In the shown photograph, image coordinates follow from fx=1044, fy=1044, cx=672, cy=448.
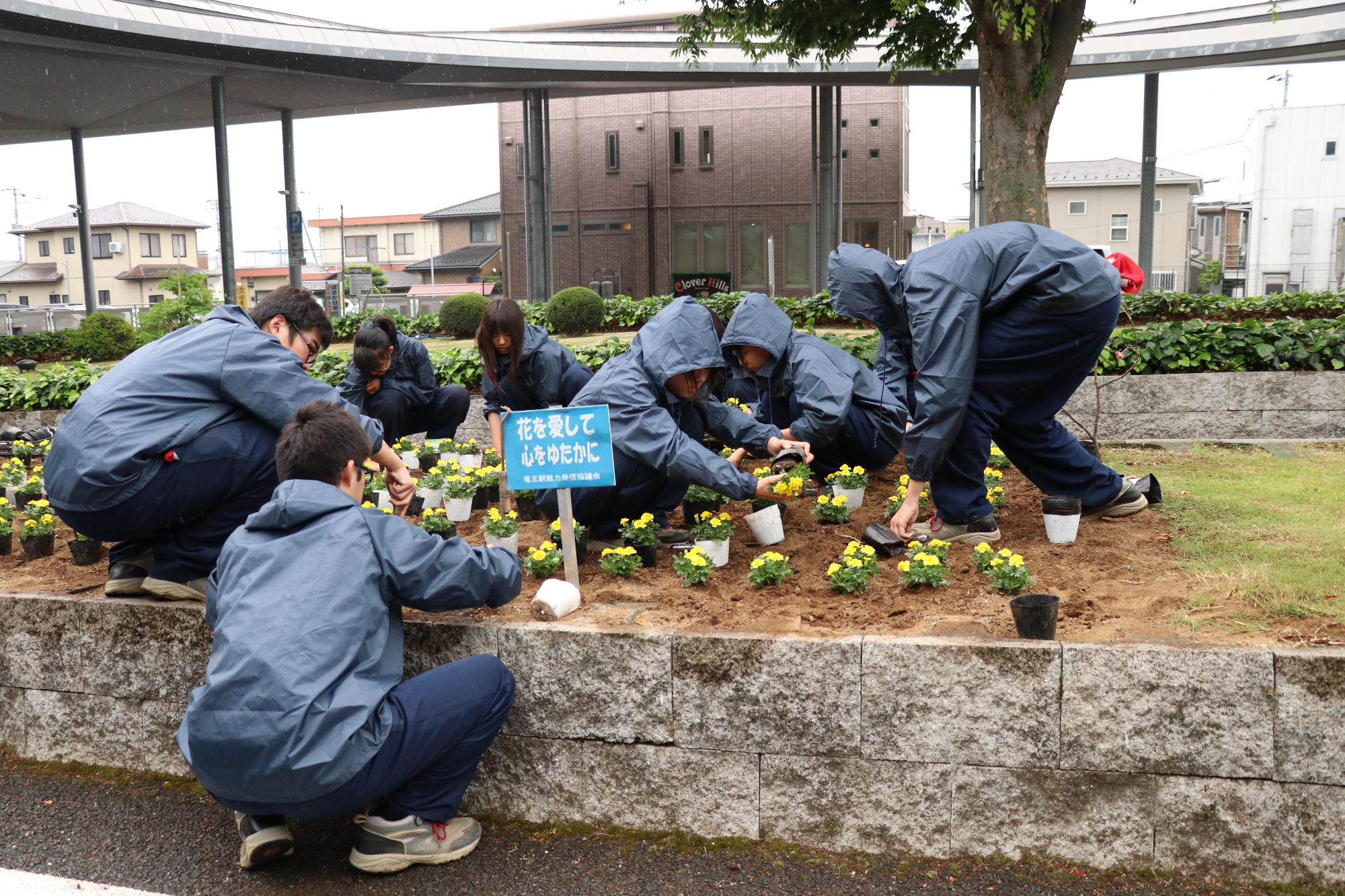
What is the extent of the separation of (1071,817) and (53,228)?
239 ft

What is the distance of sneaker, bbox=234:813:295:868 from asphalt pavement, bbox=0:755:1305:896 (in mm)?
57

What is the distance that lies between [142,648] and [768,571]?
2312 millimetres

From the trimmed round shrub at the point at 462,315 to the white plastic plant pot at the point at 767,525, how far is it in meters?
13.5

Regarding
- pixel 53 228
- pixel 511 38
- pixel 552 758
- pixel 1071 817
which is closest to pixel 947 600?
pixel 1071 817

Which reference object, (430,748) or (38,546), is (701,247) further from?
(430,748)

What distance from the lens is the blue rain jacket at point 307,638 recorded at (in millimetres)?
2684

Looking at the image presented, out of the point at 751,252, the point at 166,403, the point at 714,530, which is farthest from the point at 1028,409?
the point at 751,252

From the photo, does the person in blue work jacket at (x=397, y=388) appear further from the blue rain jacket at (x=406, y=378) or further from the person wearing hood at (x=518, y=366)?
the person wearing hood at (x=518, y=366)

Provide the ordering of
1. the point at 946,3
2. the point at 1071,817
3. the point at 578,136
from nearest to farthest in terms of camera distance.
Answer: the point at 1071,817 → the point at 946,3 → the point at 578,136

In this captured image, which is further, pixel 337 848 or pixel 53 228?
pixel 53 228

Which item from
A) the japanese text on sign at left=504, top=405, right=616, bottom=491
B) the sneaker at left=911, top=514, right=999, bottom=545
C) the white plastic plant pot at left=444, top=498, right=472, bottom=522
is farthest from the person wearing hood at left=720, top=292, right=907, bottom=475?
the japanese text on sign at left=504, top=405, right=616, bottom=491

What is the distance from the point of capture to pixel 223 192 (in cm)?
1883

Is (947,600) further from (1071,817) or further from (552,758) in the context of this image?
(552,758)

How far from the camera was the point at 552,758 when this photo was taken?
11.0 ft
